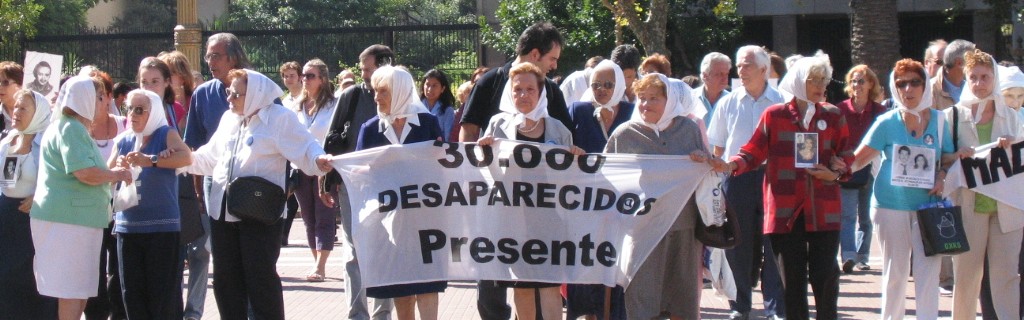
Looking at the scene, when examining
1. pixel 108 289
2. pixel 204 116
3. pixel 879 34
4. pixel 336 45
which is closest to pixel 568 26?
pixel 336 45

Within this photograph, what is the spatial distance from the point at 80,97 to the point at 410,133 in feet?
5.75

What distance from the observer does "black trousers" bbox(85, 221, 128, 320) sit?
299 inches

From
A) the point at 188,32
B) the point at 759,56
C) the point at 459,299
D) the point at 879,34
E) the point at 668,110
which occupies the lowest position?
the point at 459,299

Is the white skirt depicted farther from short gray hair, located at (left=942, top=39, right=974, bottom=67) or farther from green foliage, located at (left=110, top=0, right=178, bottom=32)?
green foliage, located at (left=110, top=0, right=178, bottom=32)

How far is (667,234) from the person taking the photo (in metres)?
6.75

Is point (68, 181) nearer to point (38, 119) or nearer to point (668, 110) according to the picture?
point (38, 119)

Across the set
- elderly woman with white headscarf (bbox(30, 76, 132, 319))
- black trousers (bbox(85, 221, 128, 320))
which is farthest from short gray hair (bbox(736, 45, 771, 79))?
black trousers (bbox(85, 221, 128, 320))

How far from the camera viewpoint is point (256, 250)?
6.91 meters

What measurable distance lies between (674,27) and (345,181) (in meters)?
17.2

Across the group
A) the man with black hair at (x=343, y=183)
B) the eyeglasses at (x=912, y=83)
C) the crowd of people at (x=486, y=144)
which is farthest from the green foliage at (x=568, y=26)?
the eyeglasses at (x=912, y=83)

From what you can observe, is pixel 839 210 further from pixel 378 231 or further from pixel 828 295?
pixel 378 231

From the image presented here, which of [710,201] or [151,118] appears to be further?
[151,118]

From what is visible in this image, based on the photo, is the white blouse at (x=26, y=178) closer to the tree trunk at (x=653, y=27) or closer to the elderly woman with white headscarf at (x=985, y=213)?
the elderly woman with white headscarf at (x=985, y=213)

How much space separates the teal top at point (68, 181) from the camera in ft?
22.2
